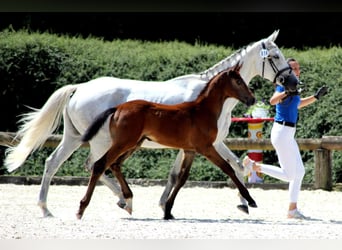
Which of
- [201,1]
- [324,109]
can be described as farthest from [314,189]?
[201,1]

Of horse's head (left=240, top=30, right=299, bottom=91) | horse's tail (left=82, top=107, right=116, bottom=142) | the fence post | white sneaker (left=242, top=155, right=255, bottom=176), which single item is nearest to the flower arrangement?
the fence post

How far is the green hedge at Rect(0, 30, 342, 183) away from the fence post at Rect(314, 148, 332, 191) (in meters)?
0.53

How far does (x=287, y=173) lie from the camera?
24.2 ft

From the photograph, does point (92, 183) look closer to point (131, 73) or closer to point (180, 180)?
point (180, 180)

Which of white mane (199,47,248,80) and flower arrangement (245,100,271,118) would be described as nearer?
white mane (199,47,248,80)

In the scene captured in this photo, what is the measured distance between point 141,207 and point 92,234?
11.1 ft

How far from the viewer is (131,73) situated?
12.4m

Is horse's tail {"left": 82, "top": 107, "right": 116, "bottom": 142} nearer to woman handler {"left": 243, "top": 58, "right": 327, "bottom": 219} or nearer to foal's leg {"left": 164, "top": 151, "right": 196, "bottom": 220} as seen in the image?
foal's leg {"left": 164, "top": 151, "right": 196, "bottom": 220}

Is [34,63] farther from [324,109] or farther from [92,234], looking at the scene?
[92,234]

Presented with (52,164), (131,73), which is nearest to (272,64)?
(52,164)

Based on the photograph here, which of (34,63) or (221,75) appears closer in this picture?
(221,75)

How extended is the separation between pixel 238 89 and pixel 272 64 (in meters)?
0.73

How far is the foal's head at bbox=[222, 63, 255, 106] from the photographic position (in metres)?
7.24

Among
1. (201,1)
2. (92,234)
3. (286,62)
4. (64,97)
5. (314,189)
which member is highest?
(201,1)
